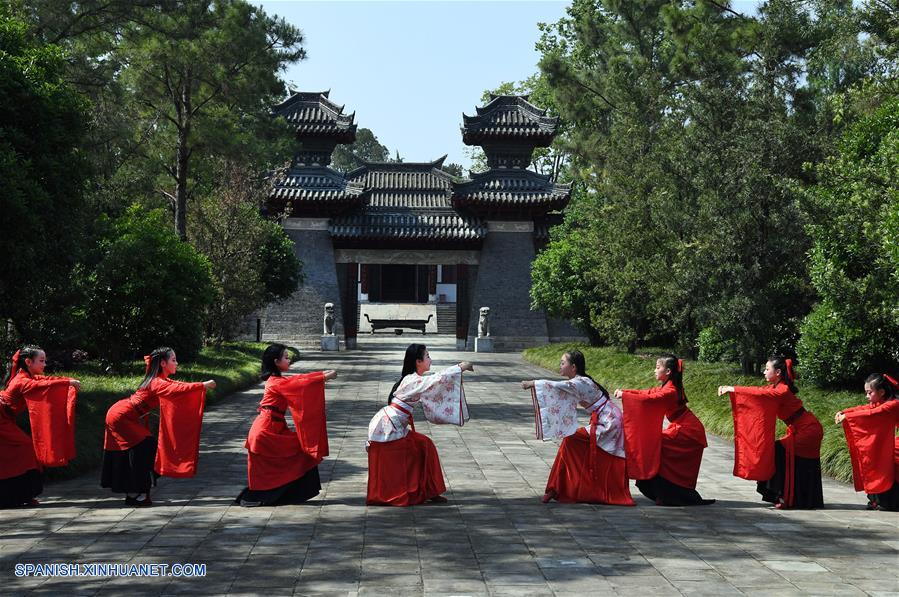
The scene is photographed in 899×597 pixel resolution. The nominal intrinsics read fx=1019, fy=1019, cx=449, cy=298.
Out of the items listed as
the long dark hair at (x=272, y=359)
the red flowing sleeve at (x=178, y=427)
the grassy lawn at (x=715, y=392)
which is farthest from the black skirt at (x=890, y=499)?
the red flowing sleeve at (x=178, y=427)

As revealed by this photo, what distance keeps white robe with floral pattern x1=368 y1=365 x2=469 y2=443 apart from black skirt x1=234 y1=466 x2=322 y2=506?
0.67m

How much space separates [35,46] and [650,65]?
2508cm

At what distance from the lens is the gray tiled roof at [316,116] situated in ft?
128

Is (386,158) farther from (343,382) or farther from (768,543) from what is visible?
(768,543)

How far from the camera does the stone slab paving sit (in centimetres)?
632

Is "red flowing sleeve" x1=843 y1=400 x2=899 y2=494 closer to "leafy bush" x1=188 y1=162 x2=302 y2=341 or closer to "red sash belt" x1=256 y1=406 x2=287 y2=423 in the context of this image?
"red sash belt" x1=256 y1=406 x2=287 y2=423

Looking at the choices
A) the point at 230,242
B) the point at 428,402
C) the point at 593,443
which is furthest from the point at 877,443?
the point at 230,242

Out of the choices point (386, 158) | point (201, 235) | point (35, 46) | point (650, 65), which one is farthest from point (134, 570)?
point (386, 158)

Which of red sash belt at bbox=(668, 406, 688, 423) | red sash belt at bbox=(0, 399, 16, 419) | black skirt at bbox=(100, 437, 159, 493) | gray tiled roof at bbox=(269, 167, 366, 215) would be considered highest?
gray tiled roof at bbox=(269, 167, 366, 215)

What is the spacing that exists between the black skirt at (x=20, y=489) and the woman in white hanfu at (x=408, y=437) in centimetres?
292

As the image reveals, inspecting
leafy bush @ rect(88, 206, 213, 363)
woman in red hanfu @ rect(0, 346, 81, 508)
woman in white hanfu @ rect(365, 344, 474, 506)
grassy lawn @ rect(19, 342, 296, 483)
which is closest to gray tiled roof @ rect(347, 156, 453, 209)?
grassy lawn @ rect(19, 342, 296, 483)

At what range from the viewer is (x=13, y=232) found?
1111cm

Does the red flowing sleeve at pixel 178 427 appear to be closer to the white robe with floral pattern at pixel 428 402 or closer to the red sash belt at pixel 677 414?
the white robe with floral pattern at pixel 428 402

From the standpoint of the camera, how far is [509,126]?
3934cm
